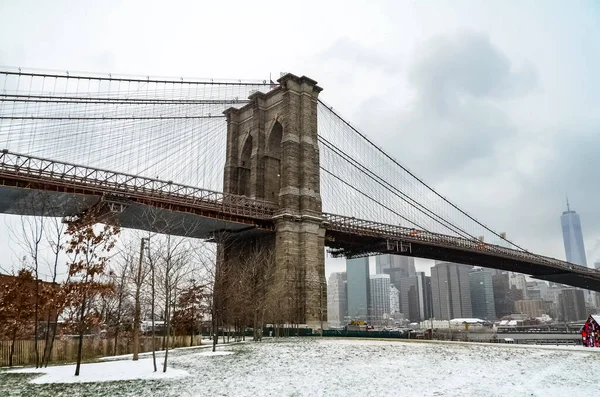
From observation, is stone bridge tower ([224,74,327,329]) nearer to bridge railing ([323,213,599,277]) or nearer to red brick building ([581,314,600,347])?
bridge railing ([323,213,599,277])

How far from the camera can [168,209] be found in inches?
1750

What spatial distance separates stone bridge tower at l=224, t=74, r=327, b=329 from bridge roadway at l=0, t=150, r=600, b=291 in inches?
114

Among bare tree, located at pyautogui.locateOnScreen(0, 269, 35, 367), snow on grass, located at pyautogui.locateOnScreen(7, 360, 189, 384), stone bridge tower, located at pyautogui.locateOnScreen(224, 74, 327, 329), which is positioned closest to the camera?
snow on grass, located at pyautogui.locateOnScreen(7, 360, 189, 384)

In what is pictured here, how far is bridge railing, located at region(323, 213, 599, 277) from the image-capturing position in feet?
196

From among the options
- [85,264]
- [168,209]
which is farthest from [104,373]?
[168,209]

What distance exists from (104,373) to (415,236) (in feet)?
193

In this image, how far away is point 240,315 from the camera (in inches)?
1626

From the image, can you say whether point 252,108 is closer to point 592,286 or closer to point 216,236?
point 216,236

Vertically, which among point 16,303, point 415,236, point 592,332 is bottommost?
point 592,332

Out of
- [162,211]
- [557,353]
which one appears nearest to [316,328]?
[162,211]

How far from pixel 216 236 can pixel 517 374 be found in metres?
40.9

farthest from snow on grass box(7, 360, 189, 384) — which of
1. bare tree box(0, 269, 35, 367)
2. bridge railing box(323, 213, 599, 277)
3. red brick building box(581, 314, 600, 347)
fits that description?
bridge railing box(323, 213, 599, 277)

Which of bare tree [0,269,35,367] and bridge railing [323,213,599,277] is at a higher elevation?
bridge railing [323,213,599,277]

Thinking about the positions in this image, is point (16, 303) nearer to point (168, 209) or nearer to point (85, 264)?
point (85, 264)
